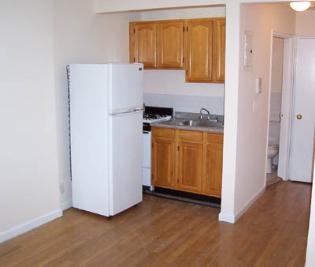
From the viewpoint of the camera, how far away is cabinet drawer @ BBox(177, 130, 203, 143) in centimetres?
487

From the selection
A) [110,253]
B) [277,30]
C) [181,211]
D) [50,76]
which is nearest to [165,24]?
[277,30]

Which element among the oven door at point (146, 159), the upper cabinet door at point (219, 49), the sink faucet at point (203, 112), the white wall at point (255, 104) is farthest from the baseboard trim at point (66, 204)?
the upper cabinet door at point (219, 49)

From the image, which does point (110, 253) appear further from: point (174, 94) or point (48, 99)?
point (174, 94)

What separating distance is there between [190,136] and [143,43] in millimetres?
1483

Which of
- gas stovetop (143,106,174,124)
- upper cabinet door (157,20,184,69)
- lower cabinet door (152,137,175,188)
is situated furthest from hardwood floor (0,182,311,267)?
upper cabinet door (157,20,184,69)

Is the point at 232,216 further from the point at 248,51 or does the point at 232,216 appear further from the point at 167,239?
the point at 248,51

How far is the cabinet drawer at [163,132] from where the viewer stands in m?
5.08

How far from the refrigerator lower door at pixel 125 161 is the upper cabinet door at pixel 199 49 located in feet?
3.20

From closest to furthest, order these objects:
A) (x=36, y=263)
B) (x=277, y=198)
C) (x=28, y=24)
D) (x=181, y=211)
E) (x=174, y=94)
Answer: (x=36, y=263) → (x=28, y=24) → (x=181, y=211) → (x=277, y=198) → (x=174, y=94)

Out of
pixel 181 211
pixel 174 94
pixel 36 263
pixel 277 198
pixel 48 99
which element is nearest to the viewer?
pixel 36 263

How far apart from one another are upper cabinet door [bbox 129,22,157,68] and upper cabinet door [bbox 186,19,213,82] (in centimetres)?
53

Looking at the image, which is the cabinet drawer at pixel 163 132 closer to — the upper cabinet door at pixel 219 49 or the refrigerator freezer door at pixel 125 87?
the refrigerator freezer door at pixel 125 87

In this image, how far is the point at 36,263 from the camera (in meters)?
Result: 3.46

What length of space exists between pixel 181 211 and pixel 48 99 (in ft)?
6.39
